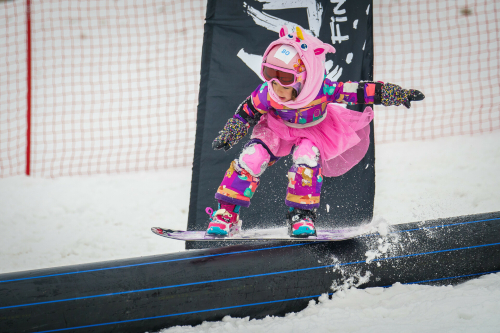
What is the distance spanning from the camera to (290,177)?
2234 mm

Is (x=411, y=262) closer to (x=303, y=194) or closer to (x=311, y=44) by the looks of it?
(x=303, y=194)

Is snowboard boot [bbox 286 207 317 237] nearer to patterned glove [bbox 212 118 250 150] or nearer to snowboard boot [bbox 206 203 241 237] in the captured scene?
snowboard boot [bbox 206 203 241 237]

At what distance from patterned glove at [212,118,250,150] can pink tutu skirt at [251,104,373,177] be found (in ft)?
0.33

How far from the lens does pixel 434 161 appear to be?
4023 mm

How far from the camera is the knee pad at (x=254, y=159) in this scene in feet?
7.37

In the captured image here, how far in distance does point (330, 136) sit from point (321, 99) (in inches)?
8.9

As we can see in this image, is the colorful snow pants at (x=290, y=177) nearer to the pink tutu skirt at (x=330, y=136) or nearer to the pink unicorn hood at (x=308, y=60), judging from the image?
the pink tutu skirt at (x=330, y=136)

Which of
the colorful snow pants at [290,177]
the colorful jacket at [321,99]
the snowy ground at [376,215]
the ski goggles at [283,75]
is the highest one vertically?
the ski goggles at [283,75]

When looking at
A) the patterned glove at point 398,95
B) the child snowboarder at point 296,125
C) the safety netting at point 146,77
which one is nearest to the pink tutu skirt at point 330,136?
the child snowboarder at point 296,125

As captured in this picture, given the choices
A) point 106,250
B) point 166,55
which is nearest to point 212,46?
point 106,250

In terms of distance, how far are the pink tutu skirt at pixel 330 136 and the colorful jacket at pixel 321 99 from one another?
7 centimetres

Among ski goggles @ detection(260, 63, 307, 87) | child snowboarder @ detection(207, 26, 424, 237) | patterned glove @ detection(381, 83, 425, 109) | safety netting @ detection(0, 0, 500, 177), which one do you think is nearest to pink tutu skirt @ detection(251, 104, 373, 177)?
child snowboarder @ detection(207, 26, 424, 237)

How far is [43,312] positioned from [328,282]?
1340mm

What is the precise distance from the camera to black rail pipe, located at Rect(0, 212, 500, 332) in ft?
5.94
